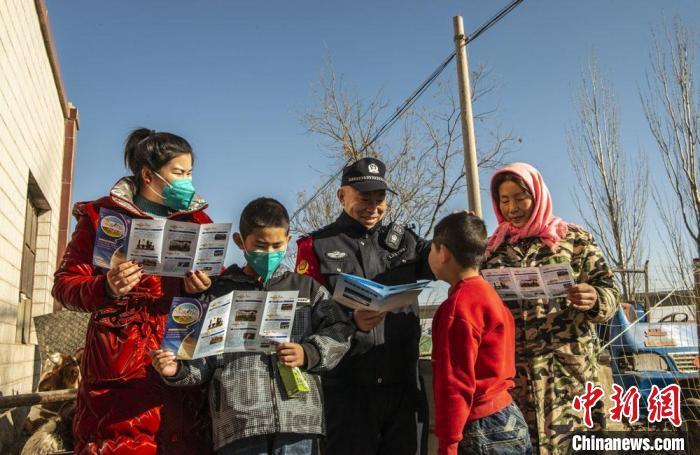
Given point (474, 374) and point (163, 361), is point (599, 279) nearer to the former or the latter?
point (474, 374)

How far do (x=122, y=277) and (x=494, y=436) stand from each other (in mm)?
→ 1596

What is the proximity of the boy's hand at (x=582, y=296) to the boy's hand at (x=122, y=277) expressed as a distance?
1960 mm

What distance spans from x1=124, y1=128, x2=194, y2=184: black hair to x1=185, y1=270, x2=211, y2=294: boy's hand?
559 millimetres

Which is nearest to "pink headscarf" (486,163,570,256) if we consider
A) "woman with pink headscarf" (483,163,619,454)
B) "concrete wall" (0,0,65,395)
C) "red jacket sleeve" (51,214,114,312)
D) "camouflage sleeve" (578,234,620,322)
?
"woman with pink headscarf" (483,163,619,454)

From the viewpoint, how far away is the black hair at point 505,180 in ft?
10.6

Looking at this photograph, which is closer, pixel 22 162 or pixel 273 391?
pixel 273 391

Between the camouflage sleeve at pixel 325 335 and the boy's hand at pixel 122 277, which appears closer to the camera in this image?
the boy's hand at pixel 122 277

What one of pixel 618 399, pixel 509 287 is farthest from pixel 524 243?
pixel 618 399

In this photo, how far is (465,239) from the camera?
2.81 metres

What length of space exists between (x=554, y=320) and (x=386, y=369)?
88 cm

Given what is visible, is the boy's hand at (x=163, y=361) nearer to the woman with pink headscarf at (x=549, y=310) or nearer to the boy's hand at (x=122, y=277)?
the boy's hand at (x=122, y=277)

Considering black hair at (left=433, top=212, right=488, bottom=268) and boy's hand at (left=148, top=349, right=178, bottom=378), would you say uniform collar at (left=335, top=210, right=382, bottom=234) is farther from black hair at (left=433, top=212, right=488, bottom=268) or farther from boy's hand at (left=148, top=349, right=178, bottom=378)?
boy's hand at (left=148, top=349, right=178, bottom=378)

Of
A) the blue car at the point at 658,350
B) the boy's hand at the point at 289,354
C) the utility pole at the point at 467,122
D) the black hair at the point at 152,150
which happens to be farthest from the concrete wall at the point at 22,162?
the blue car at the point at 658,350

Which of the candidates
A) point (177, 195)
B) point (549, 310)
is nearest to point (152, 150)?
point (177, 195)
